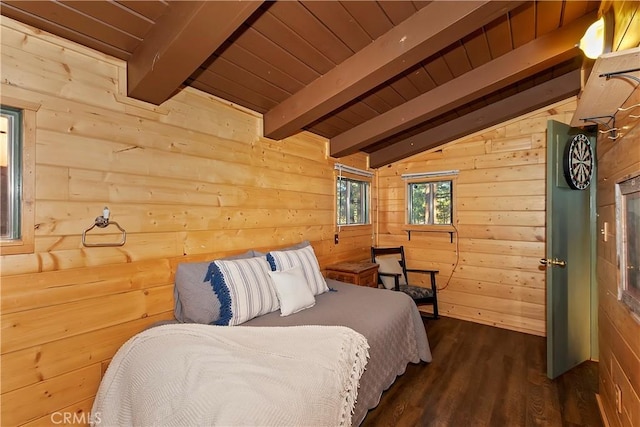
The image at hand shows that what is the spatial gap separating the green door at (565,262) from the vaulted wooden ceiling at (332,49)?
658mm

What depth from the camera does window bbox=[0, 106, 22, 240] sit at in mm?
1375

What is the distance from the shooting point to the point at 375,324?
1981mm

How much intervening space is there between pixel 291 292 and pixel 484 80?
89.1 inches

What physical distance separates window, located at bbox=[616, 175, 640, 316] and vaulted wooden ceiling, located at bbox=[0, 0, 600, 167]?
1.08 m

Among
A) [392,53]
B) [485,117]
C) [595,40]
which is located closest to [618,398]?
[595,40]

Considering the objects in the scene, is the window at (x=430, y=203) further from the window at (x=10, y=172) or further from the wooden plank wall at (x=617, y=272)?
the window at (x=10, y=172)

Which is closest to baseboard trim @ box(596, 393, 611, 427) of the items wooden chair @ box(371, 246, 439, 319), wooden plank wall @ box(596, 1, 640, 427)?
wooden plank wall @ box(596, 1, 640, 427)

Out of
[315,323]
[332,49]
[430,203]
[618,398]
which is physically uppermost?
[332,49]

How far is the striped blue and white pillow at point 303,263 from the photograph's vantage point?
2.37m

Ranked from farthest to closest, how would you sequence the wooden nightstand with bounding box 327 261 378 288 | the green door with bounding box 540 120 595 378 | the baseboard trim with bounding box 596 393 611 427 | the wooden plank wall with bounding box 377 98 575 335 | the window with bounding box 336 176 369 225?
the window with bounding box 336 176 369 225 < the wooden plank wall with bounding box 377 98 575 335 < the wooden nightstand with bounding box 327 261 378 288 < the green door with bounding box 540 120 595 378 < the baseboard trim with bounding box 596 393 611 427

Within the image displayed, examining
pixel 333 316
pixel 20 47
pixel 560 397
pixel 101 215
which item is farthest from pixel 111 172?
pixel 560 397

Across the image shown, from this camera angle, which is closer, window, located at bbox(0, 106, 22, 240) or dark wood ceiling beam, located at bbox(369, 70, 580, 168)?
window, located at bbox(0, 106, 22, 240)

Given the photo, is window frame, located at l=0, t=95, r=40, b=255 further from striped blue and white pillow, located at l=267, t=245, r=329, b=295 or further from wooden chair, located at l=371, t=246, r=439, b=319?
wooden chair, located at l=371, t=246, r=439, b=319

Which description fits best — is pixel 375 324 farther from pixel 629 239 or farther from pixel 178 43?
pixel 178 43
